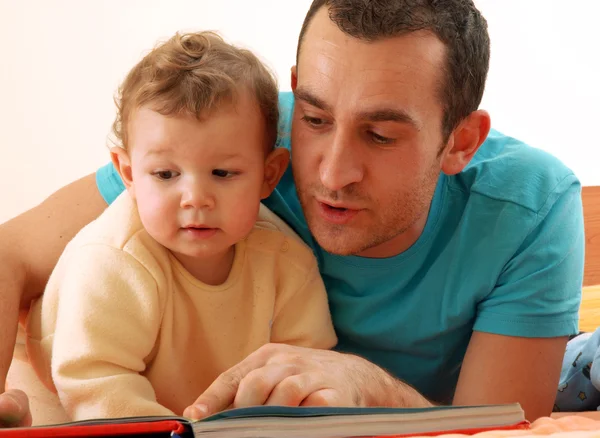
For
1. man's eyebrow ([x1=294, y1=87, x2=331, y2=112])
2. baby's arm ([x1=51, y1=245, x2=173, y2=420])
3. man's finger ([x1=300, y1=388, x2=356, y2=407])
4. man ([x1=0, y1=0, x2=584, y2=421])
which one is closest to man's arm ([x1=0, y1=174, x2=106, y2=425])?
man ([x1=0, y1=0, x2=584, y2=421])

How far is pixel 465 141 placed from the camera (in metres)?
1.51

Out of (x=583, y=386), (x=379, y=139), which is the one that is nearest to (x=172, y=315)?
(x=379, y=139)

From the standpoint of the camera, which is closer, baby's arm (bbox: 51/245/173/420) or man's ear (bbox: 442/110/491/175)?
baby's arm (bbox: 51/245/173/420)

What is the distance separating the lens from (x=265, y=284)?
4.44ft

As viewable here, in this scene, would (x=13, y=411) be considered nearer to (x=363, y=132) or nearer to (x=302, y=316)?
(x=302, y=316)

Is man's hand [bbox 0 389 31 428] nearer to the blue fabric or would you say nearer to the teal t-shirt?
the teal t-shirt

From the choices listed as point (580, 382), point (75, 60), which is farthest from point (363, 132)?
point (75, 60)

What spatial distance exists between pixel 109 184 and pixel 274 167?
37 cm

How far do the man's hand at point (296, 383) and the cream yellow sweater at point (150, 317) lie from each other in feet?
0.60

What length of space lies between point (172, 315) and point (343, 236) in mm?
306

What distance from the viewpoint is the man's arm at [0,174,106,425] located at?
135 cm

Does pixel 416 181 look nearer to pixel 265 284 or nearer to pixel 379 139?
pixel 379 139

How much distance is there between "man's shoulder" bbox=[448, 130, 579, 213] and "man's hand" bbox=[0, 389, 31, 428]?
874 mm

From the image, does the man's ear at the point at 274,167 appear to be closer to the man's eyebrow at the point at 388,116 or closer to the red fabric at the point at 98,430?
the man's eyebrow at the point at 388,116
